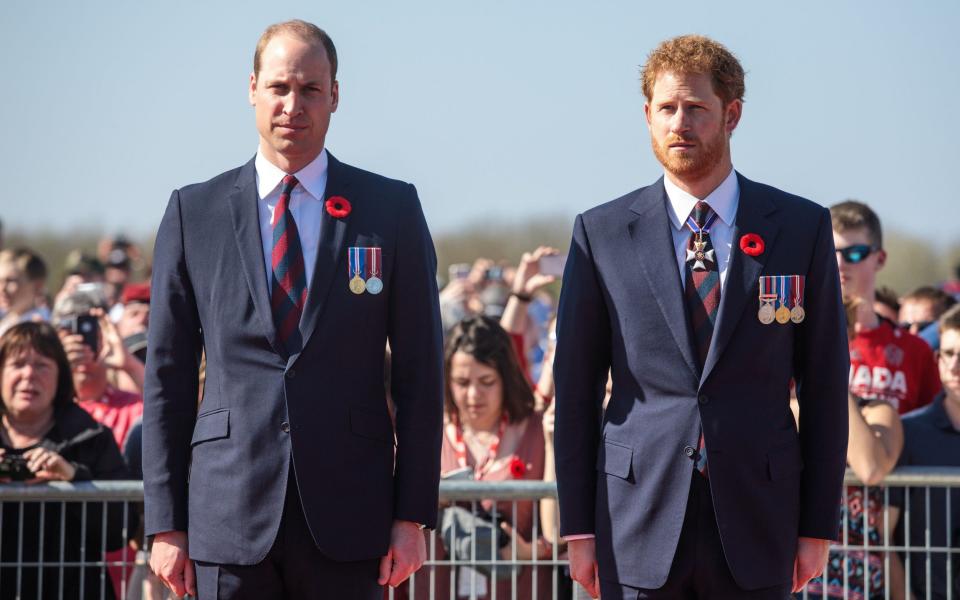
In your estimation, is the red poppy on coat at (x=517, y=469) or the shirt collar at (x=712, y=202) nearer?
the shirt collar at (x=712, y=202)

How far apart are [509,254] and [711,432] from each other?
156 ft

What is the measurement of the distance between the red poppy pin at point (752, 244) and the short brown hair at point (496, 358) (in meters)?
2.70

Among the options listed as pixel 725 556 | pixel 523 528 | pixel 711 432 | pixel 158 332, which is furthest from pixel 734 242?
pixel 523 528

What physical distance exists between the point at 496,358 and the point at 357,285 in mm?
2697

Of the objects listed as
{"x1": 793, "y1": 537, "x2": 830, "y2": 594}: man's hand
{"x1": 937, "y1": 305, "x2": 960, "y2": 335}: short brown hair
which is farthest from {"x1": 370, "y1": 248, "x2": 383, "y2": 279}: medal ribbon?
{"x1": 937, "y1": 305, "x2": 960, "y2": 335}: short brown hair

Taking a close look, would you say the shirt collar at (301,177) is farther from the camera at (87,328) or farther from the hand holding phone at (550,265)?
the hand holding phone at (550,265)

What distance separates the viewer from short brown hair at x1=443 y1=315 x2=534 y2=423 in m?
6.52

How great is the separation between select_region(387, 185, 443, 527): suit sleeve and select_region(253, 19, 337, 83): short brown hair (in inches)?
21.2

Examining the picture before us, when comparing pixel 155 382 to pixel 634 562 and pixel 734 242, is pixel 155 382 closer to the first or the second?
pixel 634 562

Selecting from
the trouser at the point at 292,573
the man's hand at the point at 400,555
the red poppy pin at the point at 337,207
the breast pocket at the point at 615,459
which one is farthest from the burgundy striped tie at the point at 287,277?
the breast pocket at the point at 615,459

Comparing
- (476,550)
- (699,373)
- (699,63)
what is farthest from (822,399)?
(476,550)

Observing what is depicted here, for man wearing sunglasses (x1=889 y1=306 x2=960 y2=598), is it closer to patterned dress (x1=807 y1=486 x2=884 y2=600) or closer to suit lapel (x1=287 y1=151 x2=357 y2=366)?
patterned dress (x1=807 y1=486 x2=884 y2=600)

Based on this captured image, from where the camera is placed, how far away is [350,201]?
4.04 metres

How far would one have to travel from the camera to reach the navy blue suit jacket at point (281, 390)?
382 cm
